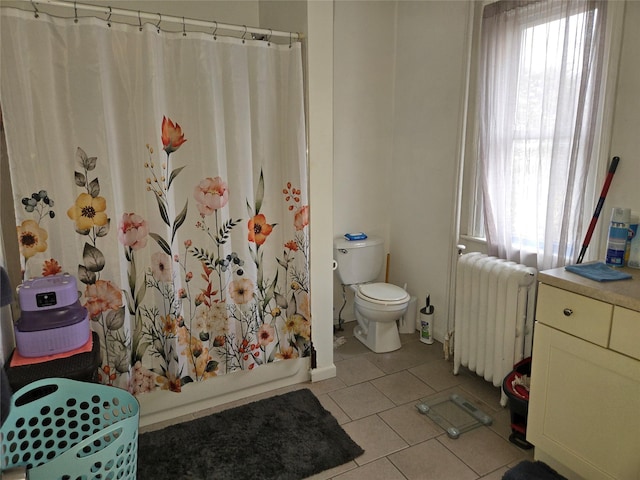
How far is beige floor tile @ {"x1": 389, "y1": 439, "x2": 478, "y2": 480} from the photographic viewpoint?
6.20ft

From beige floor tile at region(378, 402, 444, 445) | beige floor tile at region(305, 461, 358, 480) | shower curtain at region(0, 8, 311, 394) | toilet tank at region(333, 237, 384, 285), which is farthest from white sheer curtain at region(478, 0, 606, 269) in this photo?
beige floor tile at region(305, 461, 358, 480)

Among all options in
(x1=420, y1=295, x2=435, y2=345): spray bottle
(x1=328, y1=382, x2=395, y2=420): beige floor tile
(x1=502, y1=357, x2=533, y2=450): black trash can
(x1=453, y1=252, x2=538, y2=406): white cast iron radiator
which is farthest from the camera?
(x1=420, y1=295, x2=435, y2=345): spray bottle

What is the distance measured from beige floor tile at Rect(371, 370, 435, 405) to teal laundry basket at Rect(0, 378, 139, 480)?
1502 mm

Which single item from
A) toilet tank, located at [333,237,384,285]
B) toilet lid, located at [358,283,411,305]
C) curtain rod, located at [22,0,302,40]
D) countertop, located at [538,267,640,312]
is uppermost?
curtain rod, located at [22,0,302,40]

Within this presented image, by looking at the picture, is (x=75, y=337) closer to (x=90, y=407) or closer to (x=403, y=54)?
(x=90, y=407)

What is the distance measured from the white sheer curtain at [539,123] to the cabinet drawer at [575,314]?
536 millimetres

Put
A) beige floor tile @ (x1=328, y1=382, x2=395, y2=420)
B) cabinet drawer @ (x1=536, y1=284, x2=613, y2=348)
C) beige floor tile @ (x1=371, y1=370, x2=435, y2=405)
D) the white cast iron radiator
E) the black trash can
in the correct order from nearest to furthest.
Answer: cabinet drawer @ (x1=536, y1=284, x2=613, y2=348)
the black trash can
the white cast iron radiator
beige floor tile @ (x1=328, y1=382, x2=395, y2=420)
beige floor tile @ (x1=371, y1=370, x2=435, y2=405)

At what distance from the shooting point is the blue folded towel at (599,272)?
5.58ft

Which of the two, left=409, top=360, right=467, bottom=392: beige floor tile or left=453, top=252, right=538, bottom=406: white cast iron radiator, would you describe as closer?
left=453, top=252, right=538, bottom=406: white cast iron radiator

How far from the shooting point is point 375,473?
6.26 ft

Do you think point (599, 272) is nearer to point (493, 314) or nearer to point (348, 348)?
point (493, 314)

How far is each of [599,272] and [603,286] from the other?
0.16m

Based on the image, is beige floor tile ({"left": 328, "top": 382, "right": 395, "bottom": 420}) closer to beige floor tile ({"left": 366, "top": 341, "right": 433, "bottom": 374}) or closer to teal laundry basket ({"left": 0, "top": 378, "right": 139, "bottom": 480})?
beige floor tile ({"left": 366, "top": 341, "right": 433, "bottom": 374})

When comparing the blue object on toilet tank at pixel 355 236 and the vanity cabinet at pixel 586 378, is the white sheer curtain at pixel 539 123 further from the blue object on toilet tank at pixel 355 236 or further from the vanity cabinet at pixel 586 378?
the blue object on toilet tank at pixel 355 236
